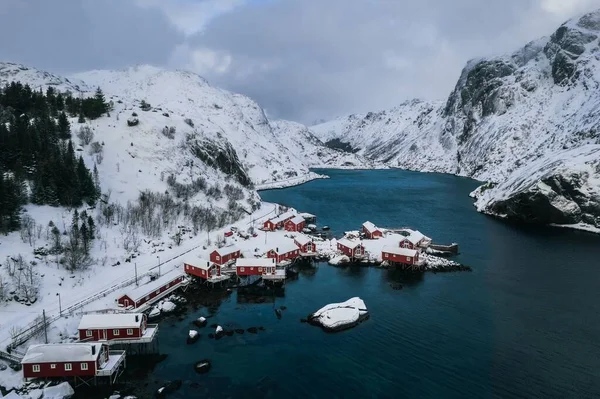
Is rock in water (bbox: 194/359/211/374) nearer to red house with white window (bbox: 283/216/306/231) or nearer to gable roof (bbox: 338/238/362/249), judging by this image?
gable roof (bbox: 338/238/362/249)

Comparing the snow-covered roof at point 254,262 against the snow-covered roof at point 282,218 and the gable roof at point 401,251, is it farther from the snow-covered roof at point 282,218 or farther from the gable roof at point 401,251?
the snow-covered roof at point 282,218

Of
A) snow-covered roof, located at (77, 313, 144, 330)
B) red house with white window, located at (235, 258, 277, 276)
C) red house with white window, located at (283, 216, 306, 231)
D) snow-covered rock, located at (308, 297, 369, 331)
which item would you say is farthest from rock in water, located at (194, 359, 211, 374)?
red house with white window, located at (283, 216, 306, 231)

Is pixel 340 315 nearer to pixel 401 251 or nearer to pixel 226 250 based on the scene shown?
pixel 401 251

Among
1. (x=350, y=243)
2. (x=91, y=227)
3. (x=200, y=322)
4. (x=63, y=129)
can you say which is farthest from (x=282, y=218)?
(x=63, y=129)

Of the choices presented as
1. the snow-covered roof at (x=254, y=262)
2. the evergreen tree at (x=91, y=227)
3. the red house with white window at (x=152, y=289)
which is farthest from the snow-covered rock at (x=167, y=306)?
the evergreen tree at (x=91, y=227)

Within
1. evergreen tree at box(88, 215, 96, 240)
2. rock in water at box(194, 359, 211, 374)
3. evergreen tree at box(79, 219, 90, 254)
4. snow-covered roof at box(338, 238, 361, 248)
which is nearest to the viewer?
rock in water at box(194, 359, 211, 374)
